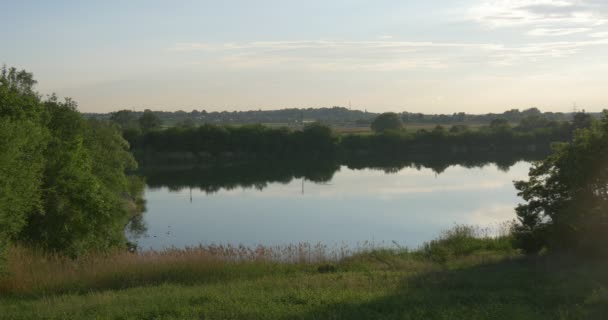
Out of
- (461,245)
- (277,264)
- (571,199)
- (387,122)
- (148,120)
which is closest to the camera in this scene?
(571,199)

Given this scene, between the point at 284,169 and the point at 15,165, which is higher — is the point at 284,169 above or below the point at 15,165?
below

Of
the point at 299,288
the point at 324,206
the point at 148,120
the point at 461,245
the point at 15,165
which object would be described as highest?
the point at 148,120

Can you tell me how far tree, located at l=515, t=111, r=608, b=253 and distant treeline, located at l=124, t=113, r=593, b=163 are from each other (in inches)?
2659

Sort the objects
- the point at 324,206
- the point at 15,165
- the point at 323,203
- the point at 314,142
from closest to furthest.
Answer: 1. the point at 15,165
2. the point at 324,206
3. the point at 323,203
4. the point at 314,142

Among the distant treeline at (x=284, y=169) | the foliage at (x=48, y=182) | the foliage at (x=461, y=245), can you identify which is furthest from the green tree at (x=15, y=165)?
the distant treeline at (x=284, y=169)

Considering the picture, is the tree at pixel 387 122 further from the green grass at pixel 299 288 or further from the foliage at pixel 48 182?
the green grass at pixel 299 288

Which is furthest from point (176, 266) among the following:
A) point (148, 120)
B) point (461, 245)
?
point (148, 120)

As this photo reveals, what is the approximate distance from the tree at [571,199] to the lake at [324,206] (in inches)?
308

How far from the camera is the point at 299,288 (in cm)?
923

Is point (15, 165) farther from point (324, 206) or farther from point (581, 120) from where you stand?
point (581, 120)

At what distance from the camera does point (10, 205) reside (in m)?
11.3

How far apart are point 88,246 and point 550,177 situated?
1313 centimetres

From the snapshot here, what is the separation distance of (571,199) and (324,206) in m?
23.4

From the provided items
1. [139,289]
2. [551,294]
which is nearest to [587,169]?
[551,294]
